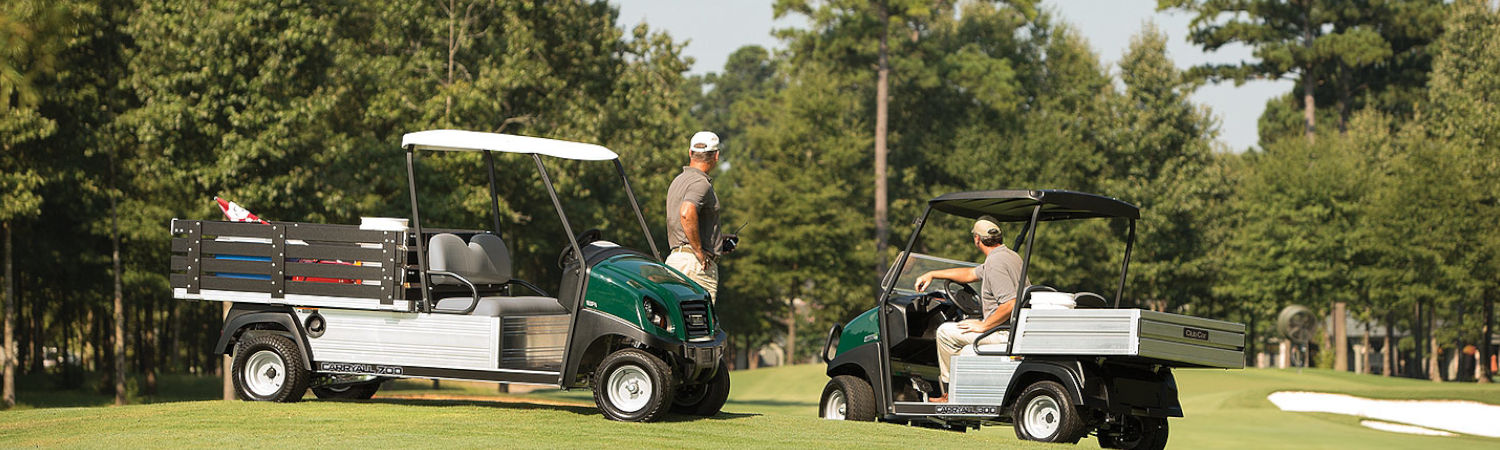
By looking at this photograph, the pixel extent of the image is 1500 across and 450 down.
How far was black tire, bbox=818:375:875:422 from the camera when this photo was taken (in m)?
13.9

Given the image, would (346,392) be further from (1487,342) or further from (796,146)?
(1487,342)

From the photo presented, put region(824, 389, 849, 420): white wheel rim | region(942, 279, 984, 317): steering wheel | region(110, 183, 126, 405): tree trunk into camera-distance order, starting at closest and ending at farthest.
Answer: region(942, 279, 984, 317): steering wheel
region(824, 389, 849, 420): white wheel rim
region(110, 183, 126, 405): tree trunk

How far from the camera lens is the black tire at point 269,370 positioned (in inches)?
498

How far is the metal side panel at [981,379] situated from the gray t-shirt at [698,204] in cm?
257

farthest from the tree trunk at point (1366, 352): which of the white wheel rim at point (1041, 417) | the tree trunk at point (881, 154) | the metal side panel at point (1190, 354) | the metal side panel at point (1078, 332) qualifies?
the metal side panel at point (1078, 332)

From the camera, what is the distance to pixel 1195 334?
12.1 metres

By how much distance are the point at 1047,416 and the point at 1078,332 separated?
33.8 inches

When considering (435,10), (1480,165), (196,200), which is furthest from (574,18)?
(1480,165)

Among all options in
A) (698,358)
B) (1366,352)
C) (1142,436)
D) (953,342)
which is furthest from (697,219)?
(1366,352)

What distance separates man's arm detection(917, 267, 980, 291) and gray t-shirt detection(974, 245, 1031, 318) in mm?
717

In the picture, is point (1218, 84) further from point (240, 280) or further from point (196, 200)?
point (240, 280)

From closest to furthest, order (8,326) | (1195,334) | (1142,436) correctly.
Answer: (1195,334), (1142,436), (8,326)

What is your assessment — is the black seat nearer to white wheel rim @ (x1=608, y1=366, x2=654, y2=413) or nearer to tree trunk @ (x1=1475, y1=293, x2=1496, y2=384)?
white wheel rim @ (x1=608, y1=366, x2=654, y2=413)

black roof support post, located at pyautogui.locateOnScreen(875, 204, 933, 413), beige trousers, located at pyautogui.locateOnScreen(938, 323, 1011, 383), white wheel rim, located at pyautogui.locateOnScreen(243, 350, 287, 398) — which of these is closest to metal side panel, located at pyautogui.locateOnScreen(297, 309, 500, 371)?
white wheel rim, located at pyautogui.locateOnScreen(243, 350, 287, 398)
